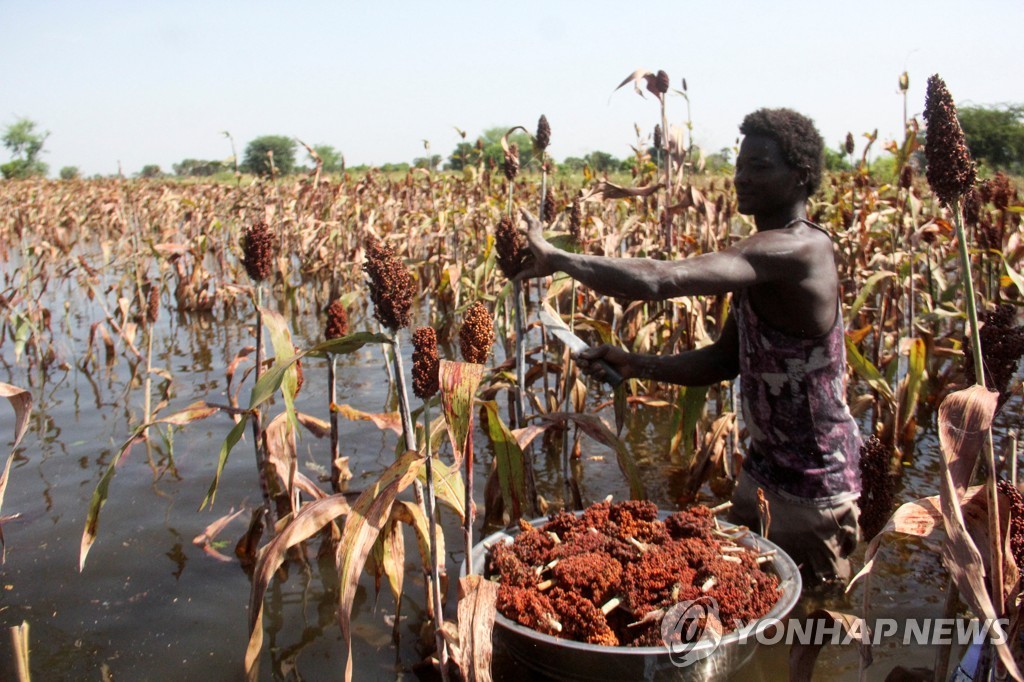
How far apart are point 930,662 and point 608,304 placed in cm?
325

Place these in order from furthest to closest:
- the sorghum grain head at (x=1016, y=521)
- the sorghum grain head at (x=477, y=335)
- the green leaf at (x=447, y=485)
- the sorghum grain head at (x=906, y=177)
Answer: the sorghum grain head at (x=906, y=177)
the green leaf at (x=447, y=485)
the sorghum grain head at (x=477, y=335)
the sorghum grain head at (x=1016, y=521)

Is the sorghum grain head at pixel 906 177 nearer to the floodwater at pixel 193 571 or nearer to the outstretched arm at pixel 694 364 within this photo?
the floodwater at pixel 193 571

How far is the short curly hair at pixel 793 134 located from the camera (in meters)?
2.55

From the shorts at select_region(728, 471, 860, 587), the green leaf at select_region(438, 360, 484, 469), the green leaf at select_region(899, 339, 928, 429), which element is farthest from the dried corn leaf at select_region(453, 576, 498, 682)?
Answer: the green leaf at select_region(899, 339, 928, 429)

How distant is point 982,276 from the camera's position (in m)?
5.04

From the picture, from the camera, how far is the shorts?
261 centimetres

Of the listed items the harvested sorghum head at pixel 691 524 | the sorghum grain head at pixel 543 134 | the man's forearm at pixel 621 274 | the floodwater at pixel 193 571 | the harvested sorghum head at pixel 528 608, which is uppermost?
the sorghum grain head at pixel 543 134

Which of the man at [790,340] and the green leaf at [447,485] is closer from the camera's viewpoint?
the green leaf at [447,485]

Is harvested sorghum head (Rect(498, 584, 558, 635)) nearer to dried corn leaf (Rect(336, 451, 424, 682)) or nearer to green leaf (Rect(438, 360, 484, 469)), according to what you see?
dried corn leaf (Rect(336, 451, 424, 682))

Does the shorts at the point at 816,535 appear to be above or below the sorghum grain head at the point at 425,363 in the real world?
below

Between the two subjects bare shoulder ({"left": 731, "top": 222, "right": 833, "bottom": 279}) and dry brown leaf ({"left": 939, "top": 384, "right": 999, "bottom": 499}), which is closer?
dry brown leaf ({"left": 939, "top": 384, "right": 999, "bottom": 499})

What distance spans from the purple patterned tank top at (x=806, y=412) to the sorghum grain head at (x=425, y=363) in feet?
4.26

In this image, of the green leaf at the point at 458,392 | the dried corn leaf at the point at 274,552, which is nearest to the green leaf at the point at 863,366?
the green leaf at the point at 458,392

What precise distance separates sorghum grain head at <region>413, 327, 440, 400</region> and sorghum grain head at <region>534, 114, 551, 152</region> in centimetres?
207
